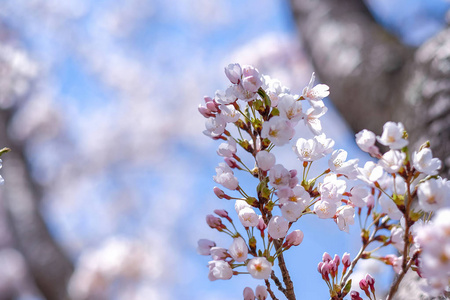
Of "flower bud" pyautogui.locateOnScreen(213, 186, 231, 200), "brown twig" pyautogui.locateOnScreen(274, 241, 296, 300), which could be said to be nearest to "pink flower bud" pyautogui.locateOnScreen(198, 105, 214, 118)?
"flower bud" pyautogui.locateOnScreen(213, 186, 231, 200)

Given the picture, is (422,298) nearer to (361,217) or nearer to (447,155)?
(361,217)

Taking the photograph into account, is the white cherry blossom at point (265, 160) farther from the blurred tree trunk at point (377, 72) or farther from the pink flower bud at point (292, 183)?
the blurred tree trunk at point (377, 72)

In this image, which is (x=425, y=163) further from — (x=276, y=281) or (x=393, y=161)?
(x=276, y=281)

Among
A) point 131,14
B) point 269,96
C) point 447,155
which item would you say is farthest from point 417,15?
point 131,14

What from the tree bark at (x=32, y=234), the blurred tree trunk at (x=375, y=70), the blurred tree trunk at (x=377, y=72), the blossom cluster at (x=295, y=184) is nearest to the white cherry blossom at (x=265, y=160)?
the blossom cluster at (x=295, y=184)

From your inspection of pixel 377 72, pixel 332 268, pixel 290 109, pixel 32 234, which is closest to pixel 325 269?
pixel 332 268
